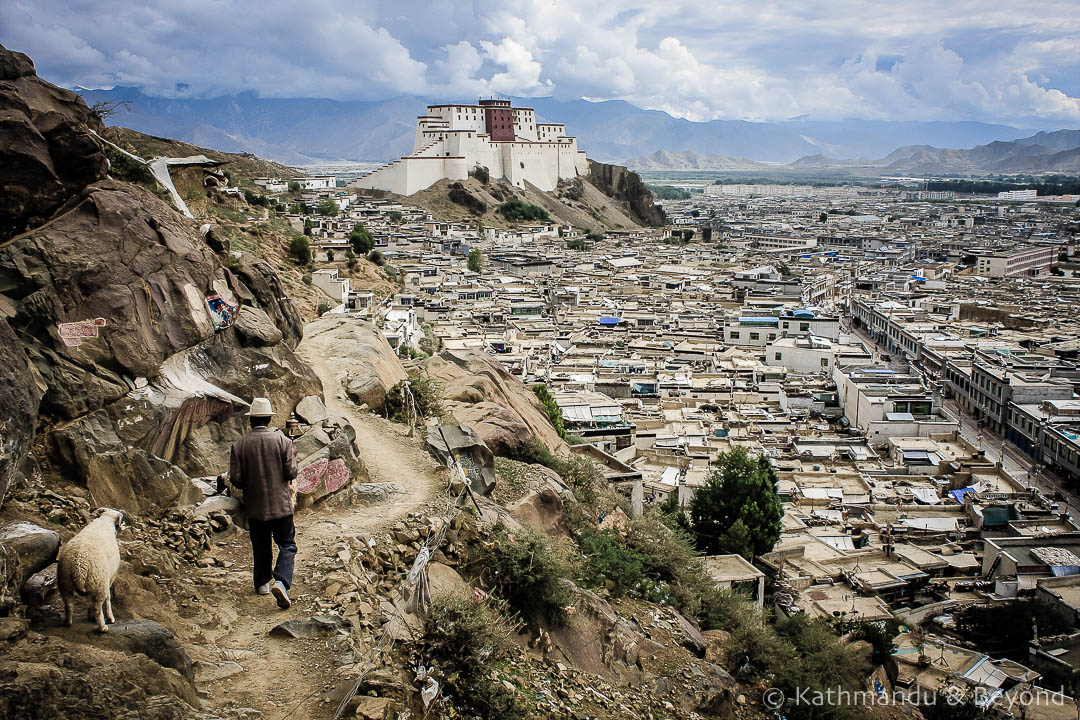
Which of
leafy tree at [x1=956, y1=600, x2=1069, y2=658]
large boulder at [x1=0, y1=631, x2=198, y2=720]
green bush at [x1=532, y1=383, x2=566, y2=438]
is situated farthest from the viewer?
green bush at [x1=532, y1=383, x2=566, y2=438]

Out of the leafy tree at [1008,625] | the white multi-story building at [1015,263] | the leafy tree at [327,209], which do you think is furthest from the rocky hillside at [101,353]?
the white multi-story building at [1015,263]

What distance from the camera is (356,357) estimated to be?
1042 centimetres

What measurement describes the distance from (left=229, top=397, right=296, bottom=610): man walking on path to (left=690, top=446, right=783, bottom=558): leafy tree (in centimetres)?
956

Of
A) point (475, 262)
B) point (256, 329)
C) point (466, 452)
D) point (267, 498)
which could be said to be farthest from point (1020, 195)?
point (267, 498)

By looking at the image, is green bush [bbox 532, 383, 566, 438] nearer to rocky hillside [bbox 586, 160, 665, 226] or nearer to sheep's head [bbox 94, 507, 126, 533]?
sheep's head [bbox 94, 507, 126, 533]

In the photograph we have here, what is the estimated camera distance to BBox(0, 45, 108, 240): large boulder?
6.10m

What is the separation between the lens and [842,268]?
62719 mm

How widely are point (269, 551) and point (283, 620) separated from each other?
1.43ft

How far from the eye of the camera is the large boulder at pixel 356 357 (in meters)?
9.53

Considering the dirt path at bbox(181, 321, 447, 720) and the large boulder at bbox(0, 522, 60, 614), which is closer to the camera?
the large boulder at bbox(0, 522, 60, 614)

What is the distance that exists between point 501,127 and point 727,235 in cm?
2647

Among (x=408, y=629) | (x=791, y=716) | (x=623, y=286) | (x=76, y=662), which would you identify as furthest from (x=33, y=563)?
(x=623, y=286)

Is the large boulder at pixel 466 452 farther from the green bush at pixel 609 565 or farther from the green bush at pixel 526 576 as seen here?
the green bush at pixel 526 576

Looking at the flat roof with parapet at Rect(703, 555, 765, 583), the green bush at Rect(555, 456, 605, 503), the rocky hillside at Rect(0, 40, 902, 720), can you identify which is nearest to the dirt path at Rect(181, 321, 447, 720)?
the rocky hillside at Rect(0, 40, 902, 720)
